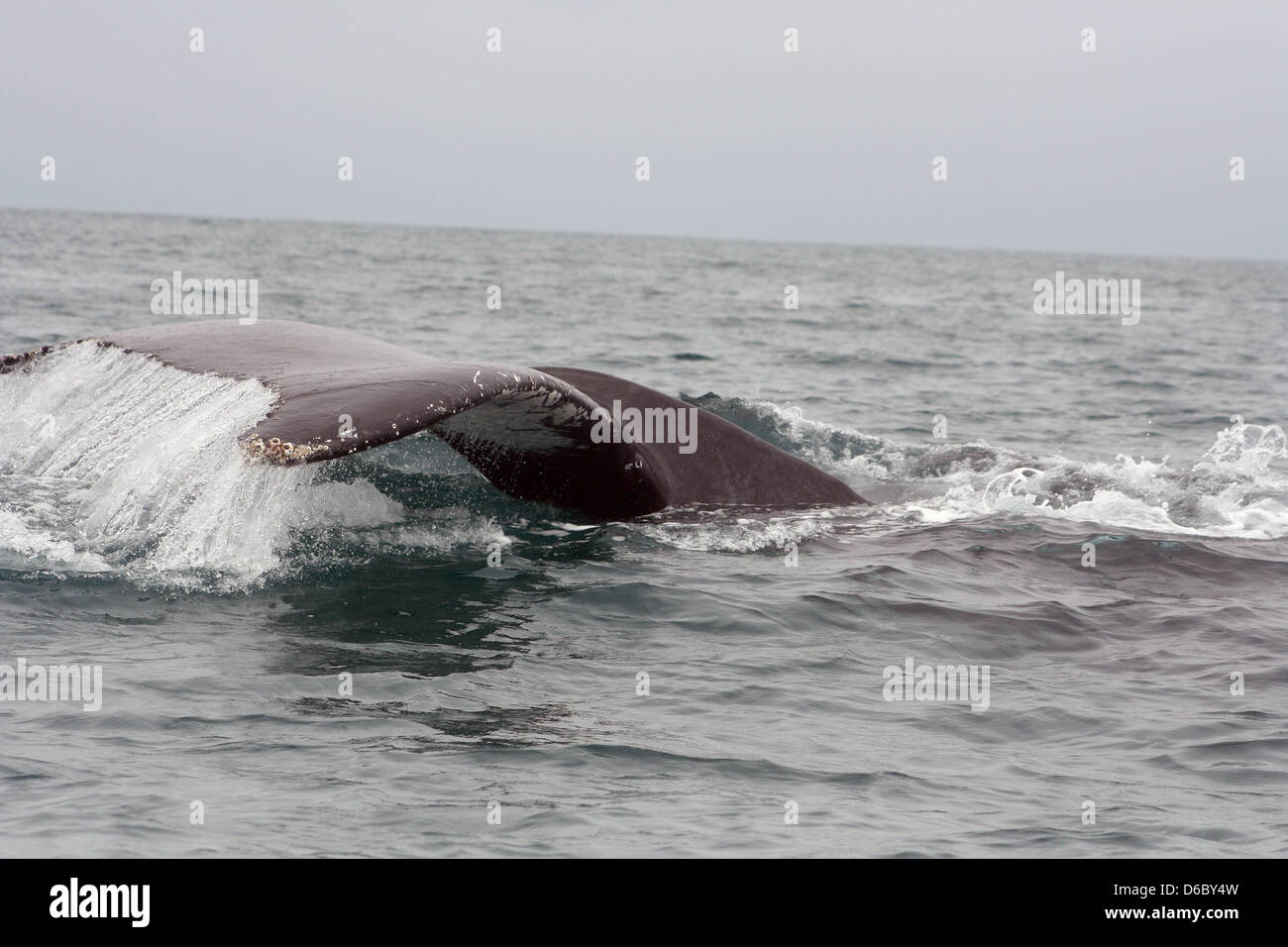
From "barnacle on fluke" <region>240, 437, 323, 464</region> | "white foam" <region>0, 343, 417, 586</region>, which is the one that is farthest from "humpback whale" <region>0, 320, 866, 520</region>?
"white foam" <region>0, 343, 417, 586</region>

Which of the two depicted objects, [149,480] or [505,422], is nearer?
[149,480]

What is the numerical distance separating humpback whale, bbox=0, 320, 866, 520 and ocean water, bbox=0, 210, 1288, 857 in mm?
210

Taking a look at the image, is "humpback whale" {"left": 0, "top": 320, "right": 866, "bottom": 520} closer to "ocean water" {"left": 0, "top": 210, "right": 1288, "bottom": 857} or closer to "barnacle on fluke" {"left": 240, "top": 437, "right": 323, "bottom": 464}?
"barnacle on fluke" {"left": 240, "top": 437, "right": 323, "bottom": 464}

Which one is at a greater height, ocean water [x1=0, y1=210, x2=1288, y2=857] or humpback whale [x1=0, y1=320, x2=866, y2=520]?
humpback whale [x1=0, y1=320, x2=866, y2=520]

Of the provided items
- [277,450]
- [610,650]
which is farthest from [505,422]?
[277,450]

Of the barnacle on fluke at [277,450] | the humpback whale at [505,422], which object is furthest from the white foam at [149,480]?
the barnacle on fluke at [277,450]

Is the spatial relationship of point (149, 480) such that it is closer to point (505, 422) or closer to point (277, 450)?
point (277, 450)

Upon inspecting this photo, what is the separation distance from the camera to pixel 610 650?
595cm

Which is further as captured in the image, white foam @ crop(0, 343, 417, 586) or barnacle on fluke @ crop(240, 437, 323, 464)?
white foam @ crop(0, 343, 417, 586)

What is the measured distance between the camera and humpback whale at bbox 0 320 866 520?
17.3 ft

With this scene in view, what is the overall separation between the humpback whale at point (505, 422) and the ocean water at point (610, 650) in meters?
0.21

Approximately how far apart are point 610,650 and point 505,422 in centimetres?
157
